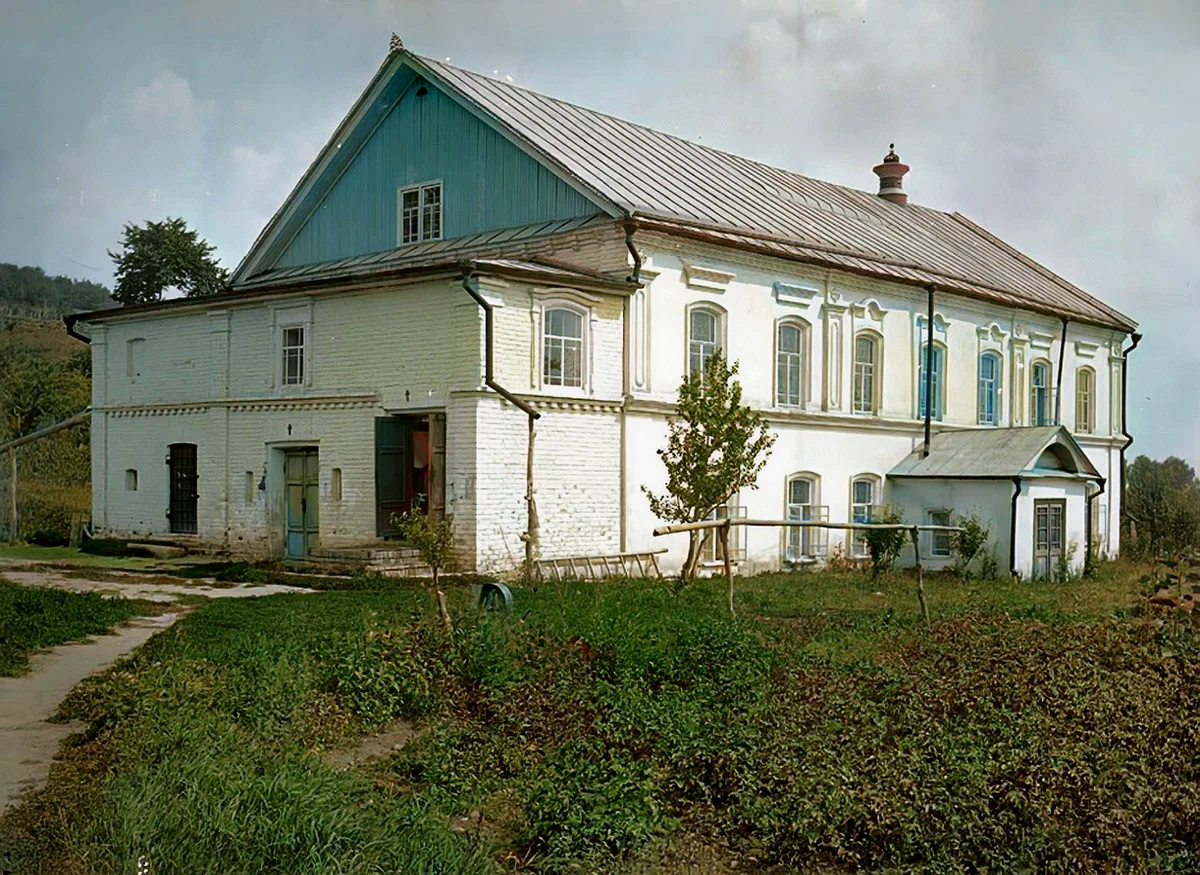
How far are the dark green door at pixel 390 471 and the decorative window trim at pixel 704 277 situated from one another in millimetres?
5523

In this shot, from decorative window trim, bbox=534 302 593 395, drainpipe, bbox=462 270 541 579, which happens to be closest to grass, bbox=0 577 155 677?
drainpipe, bbox=462 270 541 579

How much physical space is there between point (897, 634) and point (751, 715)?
4286 millimetres

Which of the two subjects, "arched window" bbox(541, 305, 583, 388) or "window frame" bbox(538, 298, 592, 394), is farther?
"arched window" bbox(541, 305, 583, 388)

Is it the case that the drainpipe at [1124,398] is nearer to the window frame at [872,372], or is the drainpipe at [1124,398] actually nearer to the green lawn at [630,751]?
the window frame at [872,372]

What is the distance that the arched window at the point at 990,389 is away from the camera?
94.1 ft

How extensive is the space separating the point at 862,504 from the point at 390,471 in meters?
10.6

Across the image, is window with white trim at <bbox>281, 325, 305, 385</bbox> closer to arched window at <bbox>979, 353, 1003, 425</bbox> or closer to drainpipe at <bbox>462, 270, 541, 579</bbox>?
drainpipe at <bbox>462, 270, 541, 579</bbox>

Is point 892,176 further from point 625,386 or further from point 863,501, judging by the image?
point 625,386

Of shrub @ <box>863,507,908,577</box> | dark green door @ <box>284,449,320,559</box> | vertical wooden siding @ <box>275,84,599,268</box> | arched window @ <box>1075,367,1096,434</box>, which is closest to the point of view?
dark green door @ <box>284,449,320,559</box>

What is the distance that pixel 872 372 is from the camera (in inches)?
1011

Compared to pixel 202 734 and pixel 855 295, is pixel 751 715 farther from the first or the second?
pixel 855 295

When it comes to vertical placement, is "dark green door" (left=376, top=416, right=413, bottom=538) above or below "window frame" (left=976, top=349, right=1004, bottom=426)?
below

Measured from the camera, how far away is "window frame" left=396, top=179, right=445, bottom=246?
23281 mm

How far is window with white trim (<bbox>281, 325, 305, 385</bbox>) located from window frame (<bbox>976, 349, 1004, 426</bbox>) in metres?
15.9
